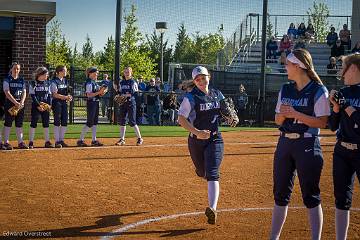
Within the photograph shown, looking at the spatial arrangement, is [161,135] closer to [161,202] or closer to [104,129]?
[104,129]

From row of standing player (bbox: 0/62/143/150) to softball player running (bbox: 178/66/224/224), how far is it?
287 inches

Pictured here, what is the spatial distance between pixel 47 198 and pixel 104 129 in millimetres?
12081

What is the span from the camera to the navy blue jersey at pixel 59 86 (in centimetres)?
1338

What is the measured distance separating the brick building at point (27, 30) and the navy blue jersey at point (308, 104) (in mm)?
17589

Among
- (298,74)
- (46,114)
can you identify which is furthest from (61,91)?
(298,74)

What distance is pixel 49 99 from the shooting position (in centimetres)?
1339

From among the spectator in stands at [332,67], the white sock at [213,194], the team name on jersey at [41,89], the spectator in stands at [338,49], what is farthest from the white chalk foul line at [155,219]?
the spectator in stands at [338,49]

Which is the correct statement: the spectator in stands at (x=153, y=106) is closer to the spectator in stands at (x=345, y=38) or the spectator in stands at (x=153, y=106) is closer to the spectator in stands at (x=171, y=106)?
the spectator in stands at (x=171, y=106)

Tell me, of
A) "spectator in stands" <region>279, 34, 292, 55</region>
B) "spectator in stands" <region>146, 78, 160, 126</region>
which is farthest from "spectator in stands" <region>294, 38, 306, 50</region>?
"spectator in stands" <region>146, 78, 160, 126</region>

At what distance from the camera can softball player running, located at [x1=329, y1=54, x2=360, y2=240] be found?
503 centimetres

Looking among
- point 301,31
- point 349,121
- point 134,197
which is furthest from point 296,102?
point 301,31

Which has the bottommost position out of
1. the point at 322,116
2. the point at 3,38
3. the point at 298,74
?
the point at 322,116

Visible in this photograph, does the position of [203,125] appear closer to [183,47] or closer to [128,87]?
[128,87]

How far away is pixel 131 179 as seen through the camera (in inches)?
366
